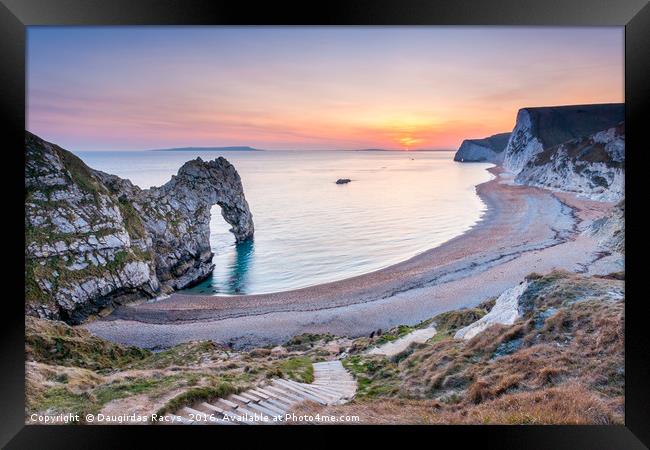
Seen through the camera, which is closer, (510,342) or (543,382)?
(543,382)

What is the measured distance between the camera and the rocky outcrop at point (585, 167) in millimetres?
6047

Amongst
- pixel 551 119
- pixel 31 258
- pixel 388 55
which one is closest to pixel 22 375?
pixel 31 258

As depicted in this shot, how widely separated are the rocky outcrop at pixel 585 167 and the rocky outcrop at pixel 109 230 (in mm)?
6105

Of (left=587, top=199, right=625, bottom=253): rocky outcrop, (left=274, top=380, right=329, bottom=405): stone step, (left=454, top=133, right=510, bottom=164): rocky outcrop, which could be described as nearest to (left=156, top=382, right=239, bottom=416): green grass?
(left=274, top=380, right=329, bottom=405): stone step

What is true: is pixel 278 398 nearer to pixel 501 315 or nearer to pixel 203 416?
pixel 203 416

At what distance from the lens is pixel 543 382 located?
5.06 metres

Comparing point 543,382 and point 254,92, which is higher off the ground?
point 254,92

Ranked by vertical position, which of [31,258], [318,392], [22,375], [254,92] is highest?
[254,92]

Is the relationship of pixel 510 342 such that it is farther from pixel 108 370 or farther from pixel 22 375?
pixel 22 375

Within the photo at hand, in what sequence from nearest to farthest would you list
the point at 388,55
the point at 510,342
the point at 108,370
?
1. the point at 510,342
2. the point at 108,370
3. the point at 388,55

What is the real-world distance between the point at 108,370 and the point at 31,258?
2.15 meters

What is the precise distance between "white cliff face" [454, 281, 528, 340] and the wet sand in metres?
0.51

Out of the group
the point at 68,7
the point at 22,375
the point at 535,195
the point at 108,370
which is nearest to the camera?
the point at 68,7

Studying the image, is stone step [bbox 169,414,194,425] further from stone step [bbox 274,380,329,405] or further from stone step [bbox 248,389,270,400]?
stone step [bbox 274,380,329,405]
